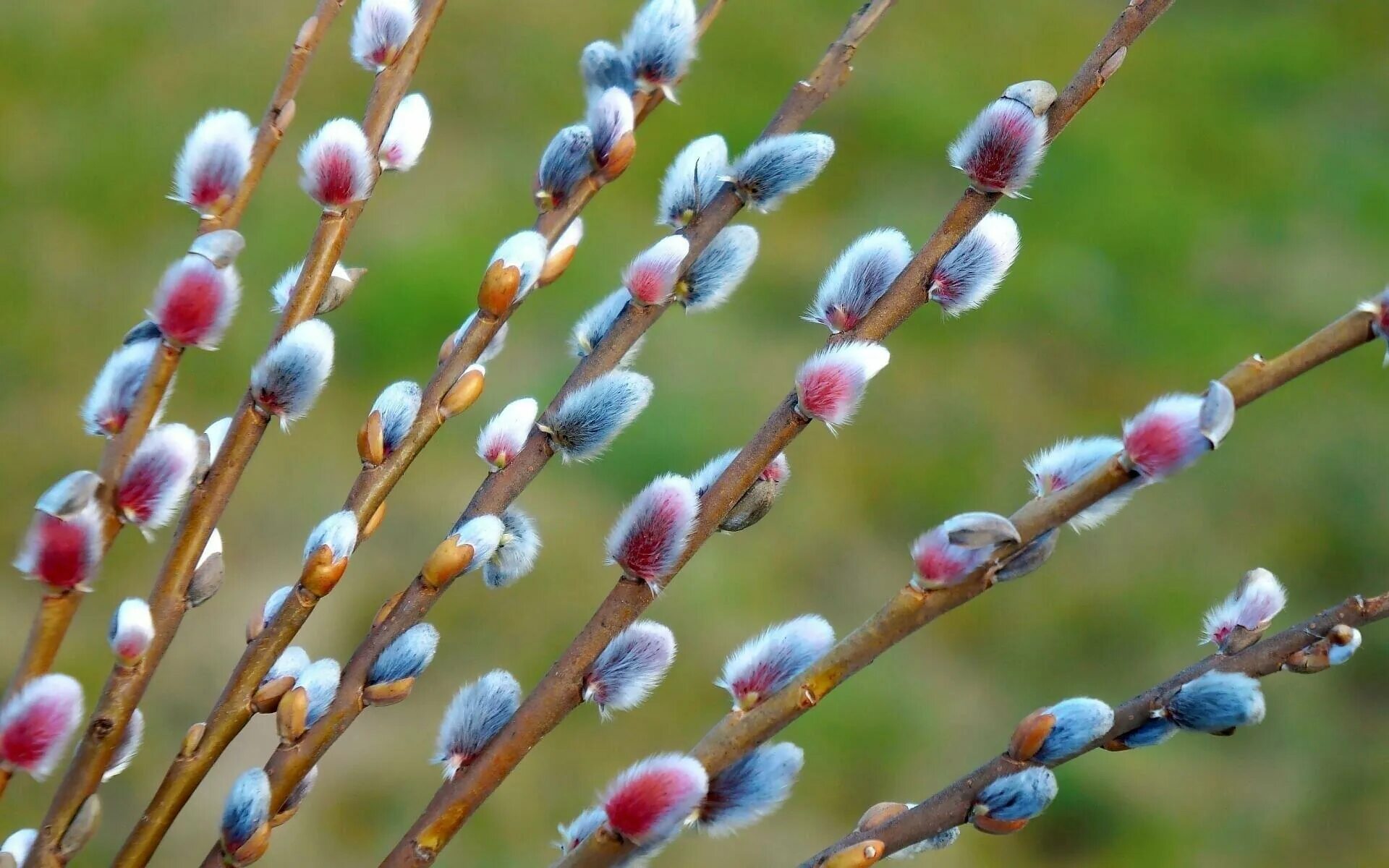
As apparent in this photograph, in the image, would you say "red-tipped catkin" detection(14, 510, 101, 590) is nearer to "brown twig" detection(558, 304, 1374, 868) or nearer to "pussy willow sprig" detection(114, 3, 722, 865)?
"pussy willow sprig" detection(114, 3, 722, 865)

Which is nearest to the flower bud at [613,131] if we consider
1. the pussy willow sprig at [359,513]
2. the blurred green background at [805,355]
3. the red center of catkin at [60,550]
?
the pussy willow sprig at [359,513]

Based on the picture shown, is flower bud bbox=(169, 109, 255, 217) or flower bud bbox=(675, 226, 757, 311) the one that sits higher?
flower bud bbox=(169, 109, 255, 217)

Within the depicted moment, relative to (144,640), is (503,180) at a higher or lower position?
higher

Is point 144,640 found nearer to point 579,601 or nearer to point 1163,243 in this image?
point 579,601

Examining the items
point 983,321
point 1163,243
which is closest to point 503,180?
point 983,321

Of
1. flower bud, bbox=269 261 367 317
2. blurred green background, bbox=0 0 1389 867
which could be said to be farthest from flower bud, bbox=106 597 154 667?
blurred green background, bbox=0 0 1389 867

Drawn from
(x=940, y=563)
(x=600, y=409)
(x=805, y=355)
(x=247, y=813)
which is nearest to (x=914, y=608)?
(x=940, y=563)

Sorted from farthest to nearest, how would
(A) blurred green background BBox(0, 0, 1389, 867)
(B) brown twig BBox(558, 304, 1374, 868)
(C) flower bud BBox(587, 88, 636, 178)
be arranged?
(A) blurred green background BBox(0, 0, 1389, 867)
(C) flower bud BBox(587, 88, 636, 178)
(B) brown twig BBox(558, 304, 1374, 868)
